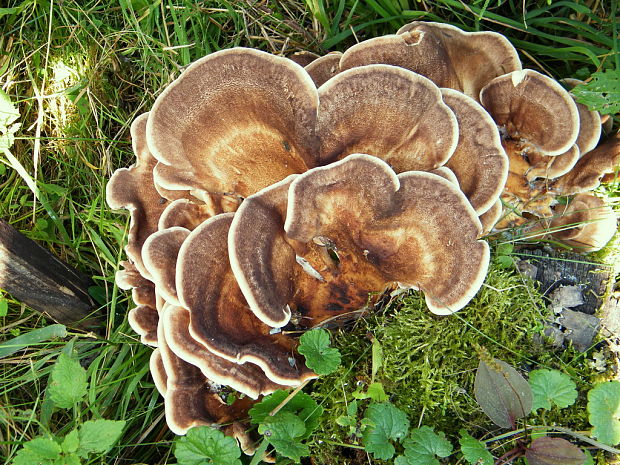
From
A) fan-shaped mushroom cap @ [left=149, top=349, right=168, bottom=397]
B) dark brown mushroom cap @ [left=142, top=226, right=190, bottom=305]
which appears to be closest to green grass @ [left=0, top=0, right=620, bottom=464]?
fan-shaped mushroom cap @ [left=149, top=349, right=168, bottom=397]

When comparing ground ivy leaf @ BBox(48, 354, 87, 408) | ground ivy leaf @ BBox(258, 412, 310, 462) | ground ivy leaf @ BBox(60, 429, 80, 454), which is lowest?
ground ivy leaf @ BBox(258, 412, 310, 462)

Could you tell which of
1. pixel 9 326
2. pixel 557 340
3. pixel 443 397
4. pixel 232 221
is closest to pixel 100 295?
pixel 9 326

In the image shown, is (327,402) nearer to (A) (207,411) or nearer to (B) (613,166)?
(A) (207,411)

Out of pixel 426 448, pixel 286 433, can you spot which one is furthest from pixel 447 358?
pixel 286 433

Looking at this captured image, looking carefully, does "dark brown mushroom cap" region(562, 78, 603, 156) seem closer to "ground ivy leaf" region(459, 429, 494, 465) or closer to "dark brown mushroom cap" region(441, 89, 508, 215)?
"dark brown mushroom cap" region(441, 89, 508, 215)

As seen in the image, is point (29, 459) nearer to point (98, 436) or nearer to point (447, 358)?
point (98, 436)
